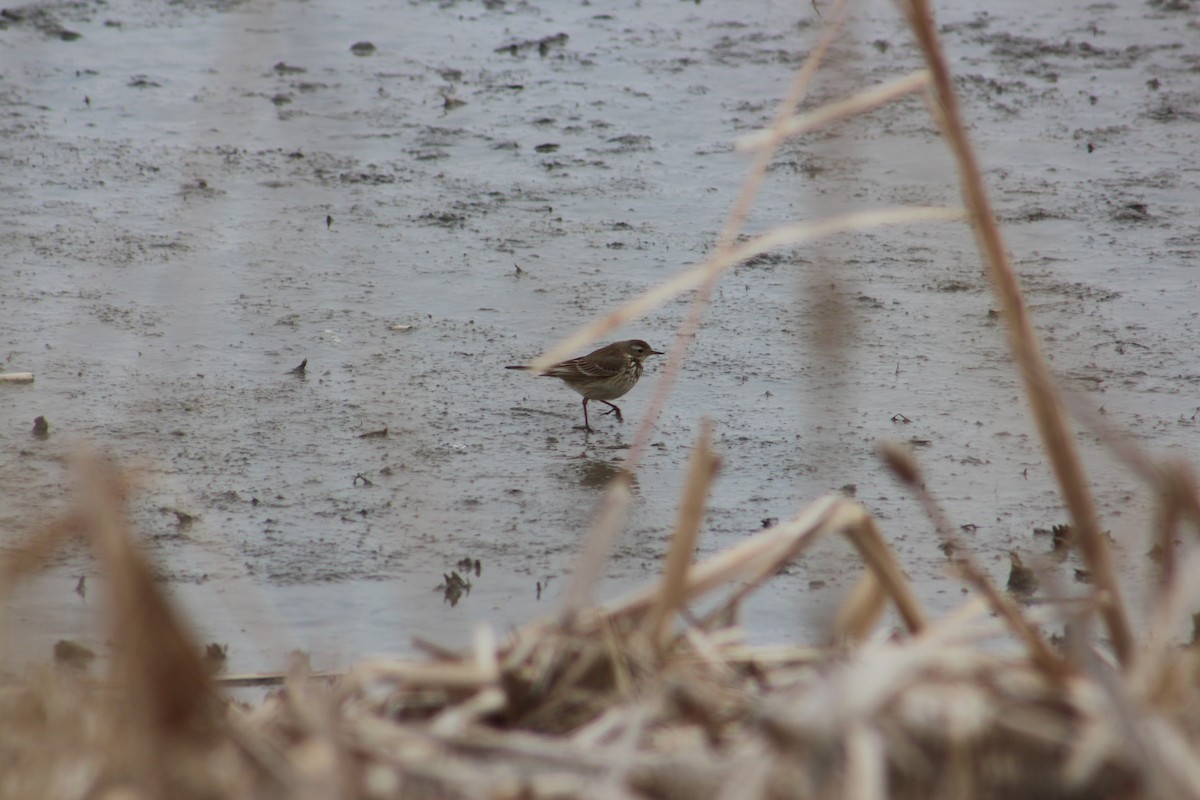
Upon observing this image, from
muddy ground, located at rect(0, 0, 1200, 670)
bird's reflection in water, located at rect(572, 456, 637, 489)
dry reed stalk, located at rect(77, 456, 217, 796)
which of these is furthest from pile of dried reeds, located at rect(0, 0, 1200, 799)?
bird's reflection in water, located at rect(572, 456, 637, 489)

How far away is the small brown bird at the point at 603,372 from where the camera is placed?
22.3ft

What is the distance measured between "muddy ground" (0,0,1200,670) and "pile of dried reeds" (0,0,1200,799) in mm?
203

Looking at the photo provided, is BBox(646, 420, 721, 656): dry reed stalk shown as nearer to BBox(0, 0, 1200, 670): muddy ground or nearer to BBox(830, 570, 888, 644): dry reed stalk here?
BBox(0, 0, 1200, 670): muddy ground

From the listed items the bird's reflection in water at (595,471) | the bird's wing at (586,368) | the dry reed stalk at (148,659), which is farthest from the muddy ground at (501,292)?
the dry reed stalk at (148,659)

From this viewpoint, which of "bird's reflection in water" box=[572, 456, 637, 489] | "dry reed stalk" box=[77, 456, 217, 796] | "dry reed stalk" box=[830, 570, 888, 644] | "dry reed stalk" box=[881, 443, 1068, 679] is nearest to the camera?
"dry reed stalk" box=[77, 456, 217, 796]

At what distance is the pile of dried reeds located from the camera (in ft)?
4.76

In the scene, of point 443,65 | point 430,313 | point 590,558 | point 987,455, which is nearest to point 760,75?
point 443,65

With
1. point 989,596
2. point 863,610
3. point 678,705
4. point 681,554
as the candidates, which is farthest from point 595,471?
point 678,705

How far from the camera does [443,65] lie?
1169 centimetres

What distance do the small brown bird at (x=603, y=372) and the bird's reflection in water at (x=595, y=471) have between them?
48 cm

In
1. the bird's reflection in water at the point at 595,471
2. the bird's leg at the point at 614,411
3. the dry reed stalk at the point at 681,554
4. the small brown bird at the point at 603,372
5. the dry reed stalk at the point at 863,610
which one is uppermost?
the dry reed stalk at the point at 681,554

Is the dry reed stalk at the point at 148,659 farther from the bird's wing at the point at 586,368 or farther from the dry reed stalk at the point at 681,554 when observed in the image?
the bird's wing at the point at 586,368

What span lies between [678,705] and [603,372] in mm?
5138

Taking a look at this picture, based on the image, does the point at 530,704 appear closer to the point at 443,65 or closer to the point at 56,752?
the point at 56,752
